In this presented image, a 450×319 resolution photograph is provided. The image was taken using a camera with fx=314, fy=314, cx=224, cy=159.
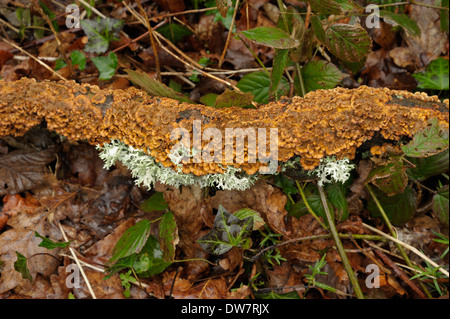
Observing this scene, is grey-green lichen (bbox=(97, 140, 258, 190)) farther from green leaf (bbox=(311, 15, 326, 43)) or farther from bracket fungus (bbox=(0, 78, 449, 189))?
green leaf (bbox=(311, 15, 326, 43))

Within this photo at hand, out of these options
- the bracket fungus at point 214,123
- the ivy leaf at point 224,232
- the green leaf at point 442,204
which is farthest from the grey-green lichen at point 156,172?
the green leaf at point 442,204

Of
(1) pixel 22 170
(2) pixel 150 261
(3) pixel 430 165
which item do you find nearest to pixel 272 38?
(3) pixel 430 165

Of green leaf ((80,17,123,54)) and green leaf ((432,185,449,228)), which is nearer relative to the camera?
green leaf ((432,185,449,228))

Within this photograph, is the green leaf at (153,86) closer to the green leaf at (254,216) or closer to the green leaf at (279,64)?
the green leaf at (279,64)

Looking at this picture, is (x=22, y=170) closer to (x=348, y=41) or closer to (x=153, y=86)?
(x=153, y=86)

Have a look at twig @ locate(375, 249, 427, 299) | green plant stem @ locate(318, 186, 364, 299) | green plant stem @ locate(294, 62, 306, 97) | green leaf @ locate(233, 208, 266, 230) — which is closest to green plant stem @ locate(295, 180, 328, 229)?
green plant stem @ locate(318, 186, 364, 299)
